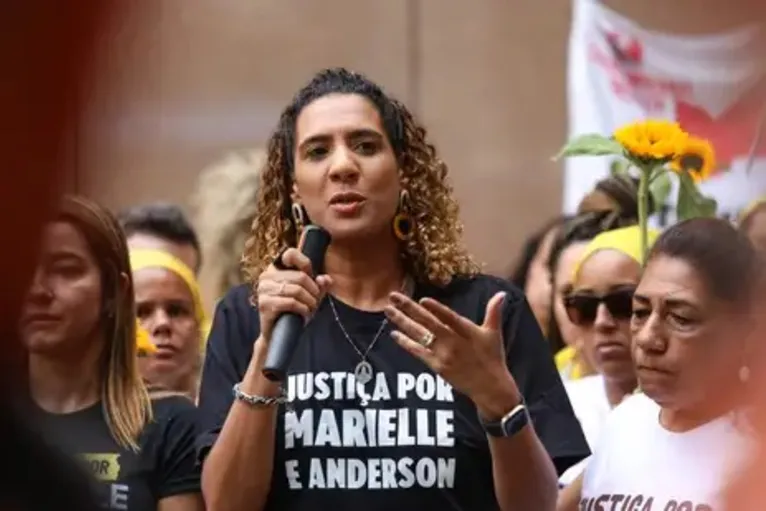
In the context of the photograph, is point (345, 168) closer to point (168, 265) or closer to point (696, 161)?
point (696, 161)

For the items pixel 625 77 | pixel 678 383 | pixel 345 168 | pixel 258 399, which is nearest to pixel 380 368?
pixel 258 399

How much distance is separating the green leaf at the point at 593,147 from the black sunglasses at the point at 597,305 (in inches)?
12.4

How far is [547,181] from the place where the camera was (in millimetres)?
7867

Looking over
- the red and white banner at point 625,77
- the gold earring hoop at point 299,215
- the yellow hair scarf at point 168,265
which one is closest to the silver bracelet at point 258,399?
the gold earring hoop at point 299,215

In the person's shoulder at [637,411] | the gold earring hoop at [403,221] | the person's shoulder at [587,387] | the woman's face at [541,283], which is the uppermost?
the woman's face at [541,283]

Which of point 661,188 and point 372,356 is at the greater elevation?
point 661,188

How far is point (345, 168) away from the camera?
2.59 meters

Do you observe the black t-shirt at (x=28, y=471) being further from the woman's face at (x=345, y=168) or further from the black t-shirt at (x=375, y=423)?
the woman's face at (x=345, y=168)

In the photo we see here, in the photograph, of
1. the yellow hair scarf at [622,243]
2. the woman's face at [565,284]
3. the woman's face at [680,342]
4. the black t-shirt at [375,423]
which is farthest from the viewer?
the woman's face at [565,284]

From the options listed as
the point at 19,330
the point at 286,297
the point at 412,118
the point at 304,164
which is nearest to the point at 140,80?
the point at 19,330

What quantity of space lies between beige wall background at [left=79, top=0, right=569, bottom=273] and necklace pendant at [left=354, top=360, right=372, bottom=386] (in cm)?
477

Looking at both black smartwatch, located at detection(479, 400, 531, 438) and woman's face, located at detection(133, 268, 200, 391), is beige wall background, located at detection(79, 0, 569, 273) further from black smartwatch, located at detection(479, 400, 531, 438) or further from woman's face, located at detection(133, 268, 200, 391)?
black smartwatch, located at detection(479, 400, 531, 438)

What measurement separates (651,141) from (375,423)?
1029 millimetres

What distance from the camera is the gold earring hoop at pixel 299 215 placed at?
105 inches
